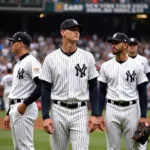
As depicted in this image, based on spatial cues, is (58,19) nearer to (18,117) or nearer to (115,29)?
(115,29)

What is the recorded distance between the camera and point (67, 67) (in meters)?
6.68

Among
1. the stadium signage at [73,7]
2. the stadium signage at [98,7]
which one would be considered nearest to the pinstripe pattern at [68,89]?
the stadium signage at [98,7]

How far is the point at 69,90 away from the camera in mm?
6691

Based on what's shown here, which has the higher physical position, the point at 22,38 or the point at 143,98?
A: the point at 22,38

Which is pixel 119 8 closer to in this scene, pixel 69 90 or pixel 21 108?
pixel 21 108

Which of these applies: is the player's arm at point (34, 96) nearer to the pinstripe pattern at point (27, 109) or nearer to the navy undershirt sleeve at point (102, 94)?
the pinstripe pattern at point (27, 109)

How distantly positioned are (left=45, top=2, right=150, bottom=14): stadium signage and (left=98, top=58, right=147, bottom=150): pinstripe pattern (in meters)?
24.1

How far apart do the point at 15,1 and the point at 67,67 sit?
25.3m

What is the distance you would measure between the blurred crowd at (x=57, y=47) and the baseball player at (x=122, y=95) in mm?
17598

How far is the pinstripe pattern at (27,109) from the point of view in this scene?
7574mm

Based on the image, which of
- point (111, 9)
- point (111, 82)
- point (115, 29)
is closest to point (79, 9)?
point (111, 9)

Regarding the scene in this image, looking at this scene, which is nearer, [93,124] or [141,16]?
[93,124]

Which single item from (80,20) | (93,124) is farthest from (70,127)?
(80,20)

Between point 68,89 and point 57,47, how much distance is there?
2439 cm
